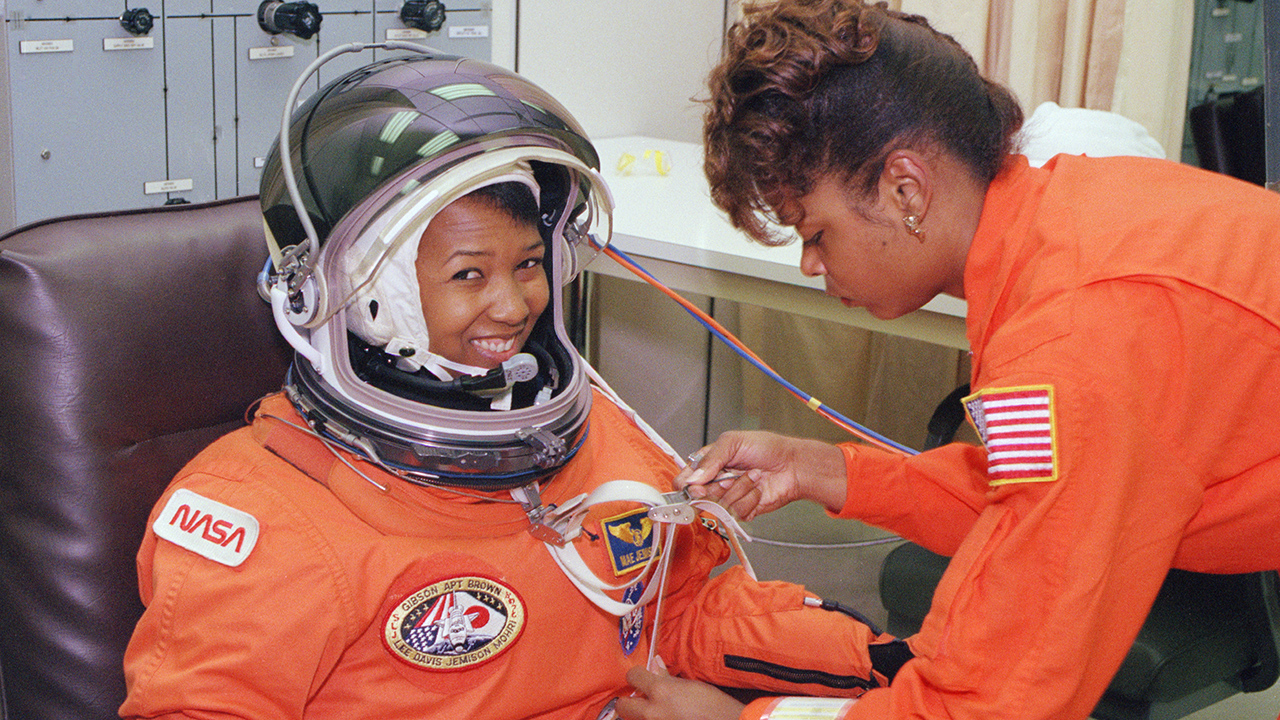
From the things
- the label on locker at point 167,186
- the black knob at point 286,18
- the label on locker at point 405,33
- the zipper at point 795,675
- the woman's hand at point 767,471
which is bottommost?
the zipper at point 795,675

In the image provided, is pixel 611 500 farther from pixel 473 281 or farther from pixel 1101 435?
pixel 1101 435

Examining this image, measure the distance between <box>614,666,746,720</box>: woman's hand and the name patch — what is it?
1.36ft

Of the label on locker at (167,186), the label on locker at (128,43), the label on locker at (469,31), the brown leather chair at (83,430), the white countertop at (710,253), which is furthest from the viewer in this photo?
the label on locker at (469,31)

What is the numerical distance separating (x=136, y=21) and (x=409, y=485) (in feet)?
3.70

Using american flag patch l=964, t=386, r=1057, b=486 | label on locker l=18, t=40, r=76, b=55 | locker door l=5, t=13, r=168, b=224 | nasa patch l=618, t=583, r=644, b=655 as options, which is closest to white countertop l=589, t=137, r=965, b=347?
nasa patch l=618, t=583, r=644, b=655

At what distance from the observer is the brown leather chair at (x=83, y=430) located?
1028 mm

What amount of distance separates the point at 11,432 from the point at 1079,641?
97 centimetres

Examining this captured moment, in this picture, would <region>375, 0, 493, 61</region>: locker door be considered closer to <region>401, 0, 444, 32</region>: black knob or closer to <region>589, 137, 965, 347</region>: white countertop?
<region>401, 0, 444, 32</region>: black knob

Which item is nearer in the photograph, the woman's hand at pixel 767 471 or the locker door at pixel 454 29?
the woman's hand at pixel 767 471

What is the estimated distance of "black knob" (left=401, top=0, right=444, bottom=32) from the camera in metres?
2.20

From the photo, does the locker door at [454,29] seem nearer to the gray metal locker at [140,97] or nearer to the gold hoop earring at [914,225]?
the gray metal locker at [140,97]

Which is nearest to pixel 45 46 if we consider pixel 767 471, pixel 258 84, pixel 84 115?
pixel 84 115

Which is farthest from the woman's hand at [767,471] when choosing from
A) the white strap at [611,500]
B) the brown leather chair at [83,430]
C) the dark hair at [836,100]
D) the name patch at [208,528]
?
the brown leather chair at [83,430]

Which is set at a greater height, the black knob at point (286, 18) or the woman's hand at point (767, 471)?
the black knob at point (286, 18)
